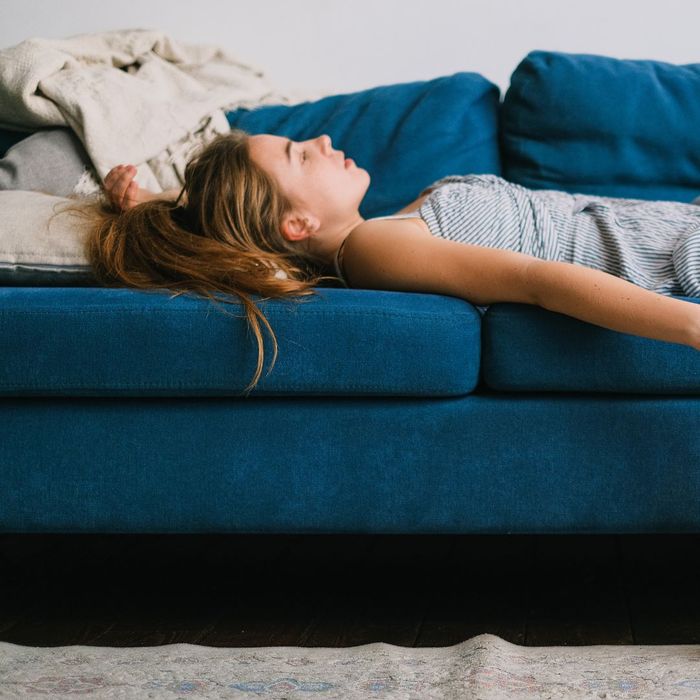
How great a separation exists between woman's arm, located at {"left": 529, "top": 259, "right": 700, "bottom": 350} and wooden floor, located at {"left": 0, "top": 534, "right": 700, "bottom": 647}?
467 mm

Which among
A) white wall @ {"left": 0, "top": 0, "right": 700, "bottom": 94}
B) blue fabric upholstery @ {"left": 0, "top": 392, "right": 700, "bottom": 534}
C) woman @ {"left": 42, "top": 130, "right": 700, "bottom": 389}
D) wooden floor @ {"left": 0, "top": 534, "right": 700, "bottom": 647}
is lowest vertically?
wooden floor @ {"left": 0, "top": 534, "right": 700, "bottom": 647}

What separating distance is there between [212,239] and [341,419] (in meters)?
0.43

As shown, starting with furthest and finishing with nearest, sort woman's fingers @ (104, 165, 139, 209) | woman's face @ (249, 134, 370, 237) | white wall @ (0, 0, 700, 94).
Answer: white wall @ (0, 0, 700, 94)
woman's fingers @ (104, 165, 139, 209)
woman's face @ (249, 134, 370, 237)

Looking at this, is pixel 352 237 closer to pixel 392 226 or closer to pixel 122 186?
pixel 392 226

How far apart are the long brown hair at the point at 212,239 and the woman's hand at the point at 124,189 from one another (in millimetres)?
63

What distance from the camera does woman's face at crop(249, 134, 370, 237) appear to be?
66.8 inches

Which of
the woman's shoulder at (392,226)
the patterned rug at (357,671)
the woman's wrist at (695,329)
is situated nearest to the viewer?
the patterned rug at (357,671)

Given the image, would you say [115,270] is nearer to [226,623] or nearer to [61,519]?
[61,519]

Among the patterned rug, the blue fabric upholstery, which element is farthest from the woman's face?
the patterned rug

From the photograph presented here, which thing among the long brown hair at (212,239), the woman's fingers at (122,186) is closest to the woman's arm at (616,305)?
the long brown hair at (212,239)

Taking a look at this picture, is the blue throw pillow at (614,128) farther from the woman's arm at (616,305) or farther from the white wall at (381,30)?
the woman's arm at (616,305)

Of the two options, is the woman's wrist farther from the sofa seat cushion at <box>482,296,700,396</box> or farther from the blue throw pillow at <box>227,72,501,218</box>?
the blue throw pillow at <box>227,72,501,218</box>

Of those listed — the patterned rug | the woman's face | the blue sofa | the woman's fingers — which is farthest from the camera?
the woman's fingers

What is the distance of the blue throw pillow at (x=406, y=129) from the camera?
7.12ft
